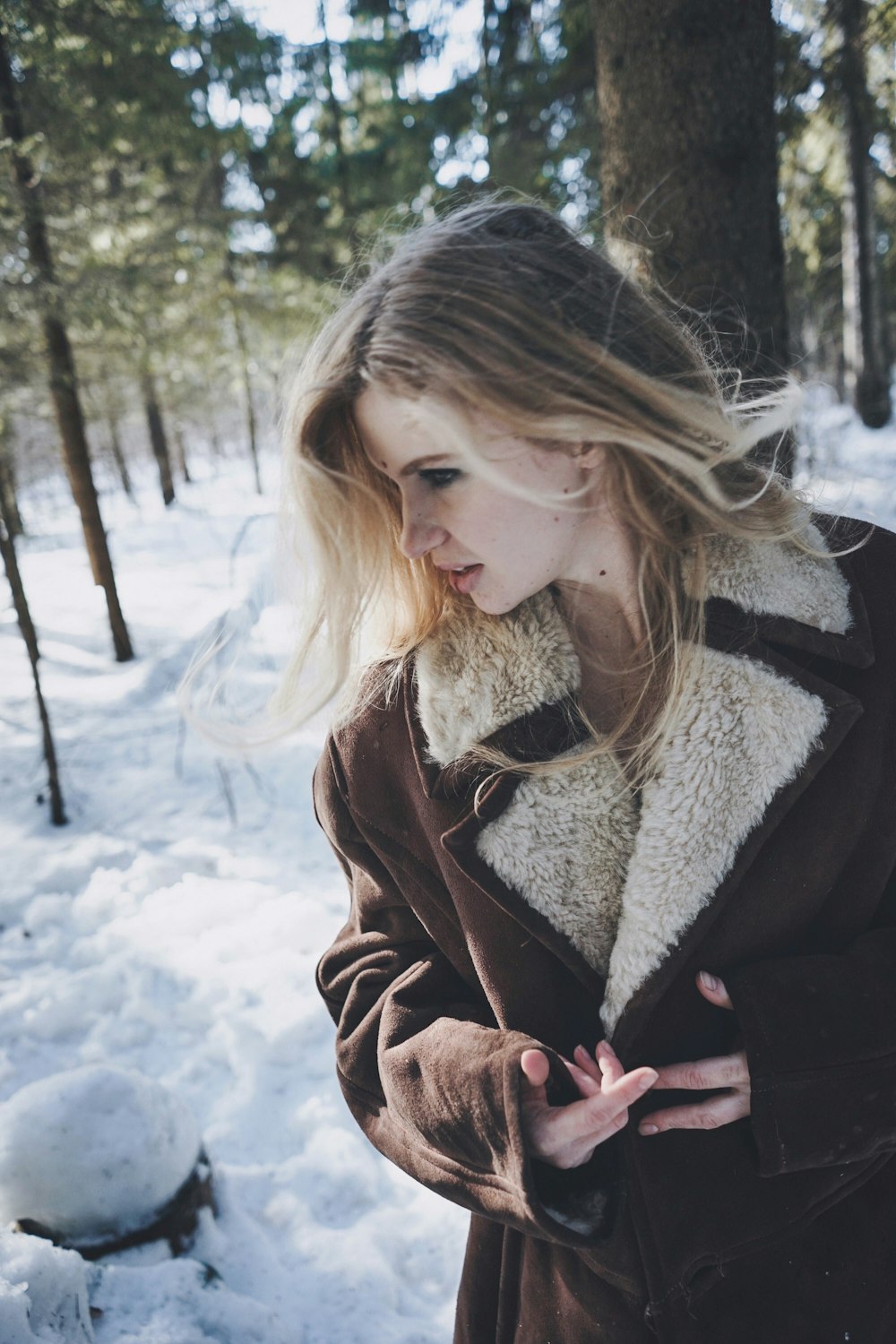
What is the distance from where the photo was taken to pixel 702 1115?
121cm

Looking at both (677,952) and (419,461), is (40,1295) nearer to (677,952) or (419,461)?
(677,952)

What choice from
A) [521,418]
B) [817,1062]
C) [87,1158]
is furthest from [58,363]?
[817,1062]

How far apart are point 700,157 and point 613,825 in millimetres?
1925

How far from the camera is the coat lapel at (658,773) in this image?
124 cm

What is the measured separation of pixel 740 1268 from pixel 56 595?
45.4 feet

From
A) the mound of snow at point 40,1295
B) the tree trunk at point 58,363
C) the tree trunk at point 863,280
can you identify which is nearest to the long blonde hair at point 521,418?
the mound of snow at point 40,1295

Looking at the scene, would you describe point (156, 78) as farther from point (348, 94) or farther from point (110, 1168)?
point (110, 1168)

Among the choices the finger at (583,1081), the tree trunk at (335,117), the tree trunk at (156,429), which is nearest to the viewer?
the finger at (583,1081)

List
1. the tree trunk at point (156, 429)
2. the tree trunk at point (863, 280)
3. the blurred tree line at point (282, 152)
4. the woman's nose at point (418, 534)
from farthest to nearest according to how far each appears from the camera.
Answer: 1. the tree trunk at point (156, 429)
2. the tree trunk at point (863, 280)
3. the blurred tree line at point (282, 152)
4. the woman's nose at point (418, 534)

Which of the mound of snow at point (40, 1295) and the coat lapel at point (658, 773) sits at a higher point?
the coat lapel at point (658, 773)

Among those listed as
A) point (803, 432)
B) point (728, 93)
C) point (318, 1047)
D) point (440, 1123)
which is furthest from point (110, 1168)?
point (803, 432)

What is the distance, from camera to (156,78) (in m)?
7.41

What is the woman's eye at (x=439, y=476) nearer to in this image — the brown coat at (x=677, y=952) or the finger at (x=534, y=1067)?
the brown coat at (x=677, y=952)

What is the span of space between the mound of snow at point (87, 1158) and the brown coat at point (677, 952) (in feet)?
3.75
